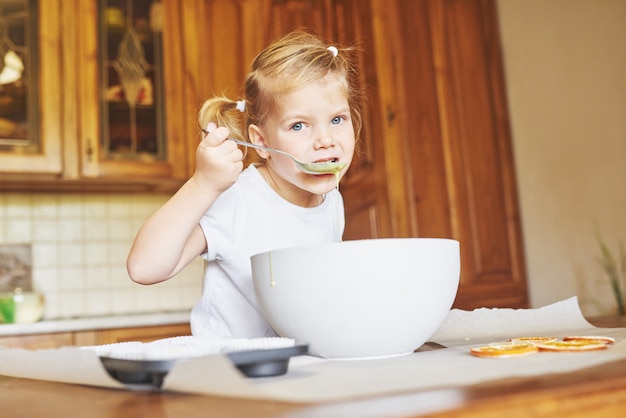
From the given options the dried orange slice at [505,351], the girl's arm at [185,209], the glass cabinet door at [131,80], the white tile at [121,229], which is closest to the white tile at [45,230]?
the white tile at [121,229]

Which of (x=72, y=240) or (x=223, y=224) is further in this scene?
(x=72, y=240)

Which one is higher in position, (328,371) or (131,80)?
(131,80)

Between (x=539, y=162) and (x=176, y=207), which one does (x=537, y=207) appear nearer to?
(x=539, y=162)

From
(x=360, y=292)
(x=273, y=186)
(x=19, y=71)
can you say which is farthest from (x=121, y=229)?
(x=360, y=292)

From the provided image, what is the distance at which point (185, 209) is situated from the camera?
0.78 metres

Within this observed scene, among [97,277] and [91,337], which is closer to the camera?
[91,337]

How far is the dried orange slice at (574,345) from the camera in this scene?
53 cm

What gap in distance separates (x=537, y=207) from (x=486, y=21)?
0.76 metres

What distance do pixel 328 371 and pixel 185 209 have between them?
35cm

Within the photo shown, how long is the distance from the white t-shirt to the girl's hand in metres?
0.16

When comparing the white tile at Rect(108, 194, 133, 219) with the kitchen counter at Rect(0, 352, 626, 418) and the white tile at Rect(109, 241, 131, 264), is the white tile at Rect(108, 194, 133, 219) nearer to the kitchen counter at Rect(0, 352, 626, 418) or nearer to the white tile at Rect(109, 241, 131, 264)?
the white tile at Rect(109, 241, 131, 264)

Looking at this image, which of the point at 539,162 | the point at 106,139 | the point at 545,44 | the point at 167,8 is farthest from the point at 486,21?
the point at 106,139

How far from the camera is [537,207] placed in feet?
8.00

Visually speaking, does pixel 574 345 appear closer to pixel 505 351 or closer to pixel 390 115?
pixel 505 351
